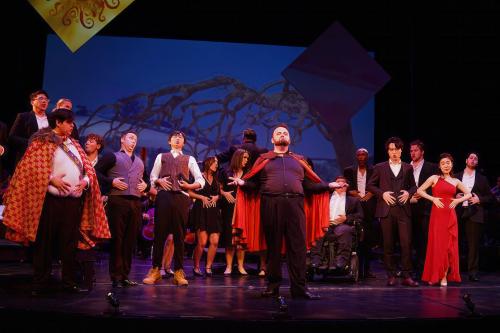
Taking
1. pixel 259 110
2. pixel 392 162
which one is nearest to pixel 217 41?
pixel 259 110

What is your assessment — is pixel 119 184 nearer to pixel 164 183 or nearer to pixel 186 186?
pixel 164 183

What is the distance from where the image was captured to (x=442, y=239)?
685cm

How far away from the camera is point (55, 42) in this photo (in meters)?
10.8

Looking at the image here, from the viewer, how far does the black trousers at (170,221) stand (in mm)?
6118

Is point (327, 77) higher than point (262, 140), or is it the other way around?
point (327, 77)

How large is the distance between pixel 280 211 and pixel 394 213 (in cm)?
196

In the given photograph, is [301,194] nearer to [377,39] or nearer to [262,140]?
[262,140]

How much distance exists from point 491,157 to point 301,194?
787 cm

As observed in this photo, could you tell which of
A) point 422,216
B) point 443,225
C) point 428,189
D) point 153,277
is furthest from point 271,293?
point 428,189

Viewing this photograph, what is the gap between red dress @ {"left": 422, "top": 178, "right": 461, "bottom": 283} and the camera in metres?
6.83

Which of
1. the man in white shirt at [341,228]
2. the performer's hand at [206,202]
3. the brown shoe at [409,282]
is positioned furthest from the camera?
the performer's hand at [206,202]

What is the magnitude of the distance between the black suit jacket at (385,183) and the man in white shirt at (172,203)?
2.15 meters

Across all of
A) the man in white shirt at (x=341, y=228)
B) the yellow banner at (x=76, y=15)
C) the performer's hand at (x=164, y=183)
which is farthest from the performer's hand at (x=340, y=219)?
the yellow banner at (x=76, y=15)

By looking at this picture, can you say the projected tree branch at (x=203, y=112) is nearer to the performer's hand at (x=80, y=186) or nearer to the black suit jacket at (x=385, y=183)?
the black suit jacket at (x=385, y=183)
